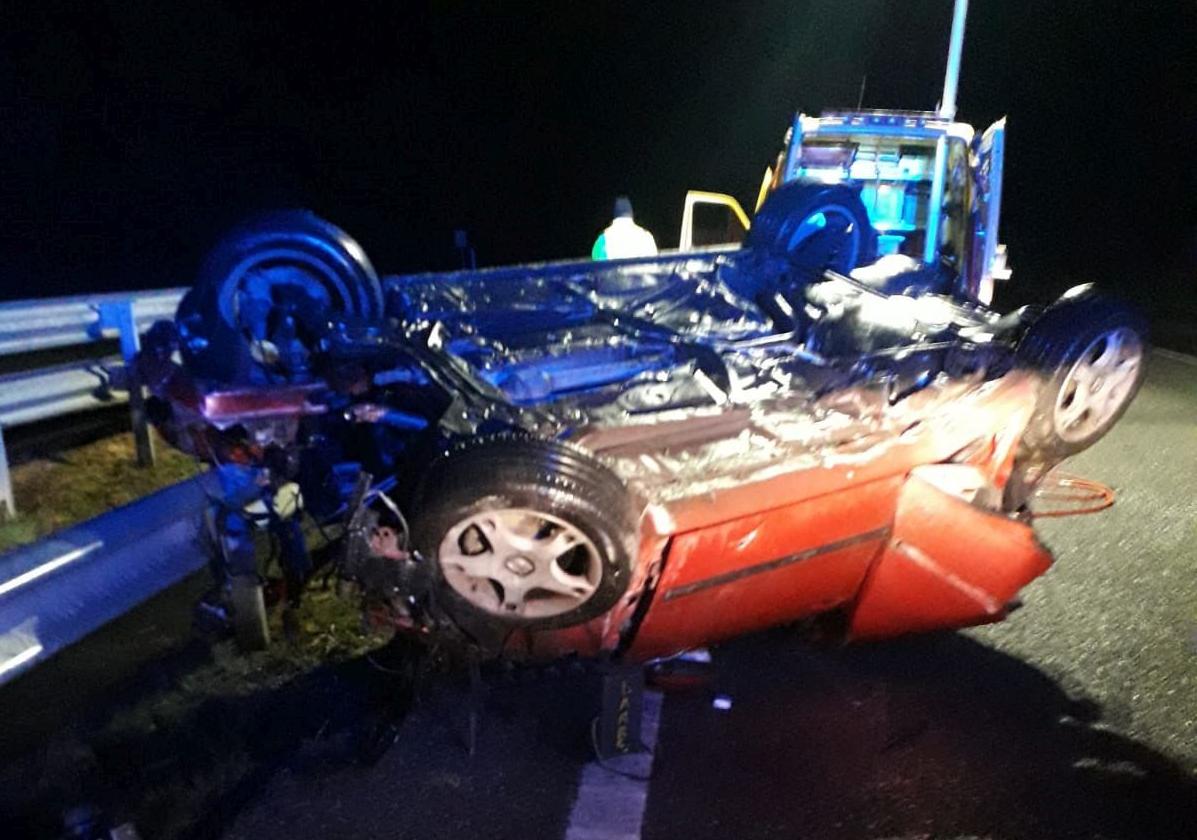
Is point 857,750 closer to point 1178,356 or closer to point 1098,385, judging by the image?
point 1098,385

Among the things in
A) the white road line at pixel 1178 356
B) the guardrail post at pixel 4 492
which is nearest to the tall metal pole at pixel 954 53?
the white road line at pixel 1178 356

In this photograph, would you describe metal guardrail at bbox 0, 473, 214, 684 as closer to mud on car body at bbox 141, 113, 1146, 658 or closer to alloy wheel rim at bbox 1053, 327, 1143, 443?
mud on car body at bbox 141, 113, 1146, 658

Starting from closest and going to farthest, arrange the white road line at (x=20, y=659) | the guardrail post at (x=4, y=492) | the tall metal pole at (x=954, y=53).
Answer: the white road line at (x=20, y=659) < the guardrail post at (x=4, y=492) < the tall metal pole at (x=954, y=53)

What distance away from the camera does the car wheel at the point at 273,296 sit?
3291mm

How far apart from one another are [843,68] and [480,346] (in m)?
39.3

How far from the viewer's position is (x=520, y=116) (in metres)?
40.9

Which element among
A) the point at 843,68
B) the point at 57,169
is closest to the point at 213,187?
the point at 57,169

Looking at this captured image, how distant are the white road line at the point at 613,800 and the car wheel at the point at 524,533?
1.96 ft

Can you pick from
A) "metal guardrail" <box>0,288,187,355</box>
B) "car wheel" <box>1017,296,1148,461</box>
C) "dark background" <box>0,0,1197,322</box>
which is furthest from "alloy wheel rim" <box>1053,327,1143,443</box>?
"dark background" <box>0,0,1197,322</box>

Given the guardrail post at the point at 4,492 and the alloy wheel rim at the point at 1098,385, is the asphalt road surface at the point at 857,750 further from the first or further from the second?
the guardrail post at the point at 4,492

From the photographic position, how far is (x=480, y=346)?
11.7 feet

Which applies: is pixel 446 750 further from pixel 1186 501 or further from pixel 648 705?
pixel 1186 501

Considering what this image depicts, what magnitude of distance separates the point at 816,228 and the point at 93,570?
3624 mm

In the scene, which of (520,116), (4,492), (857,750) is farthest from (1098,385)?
(520,116)
